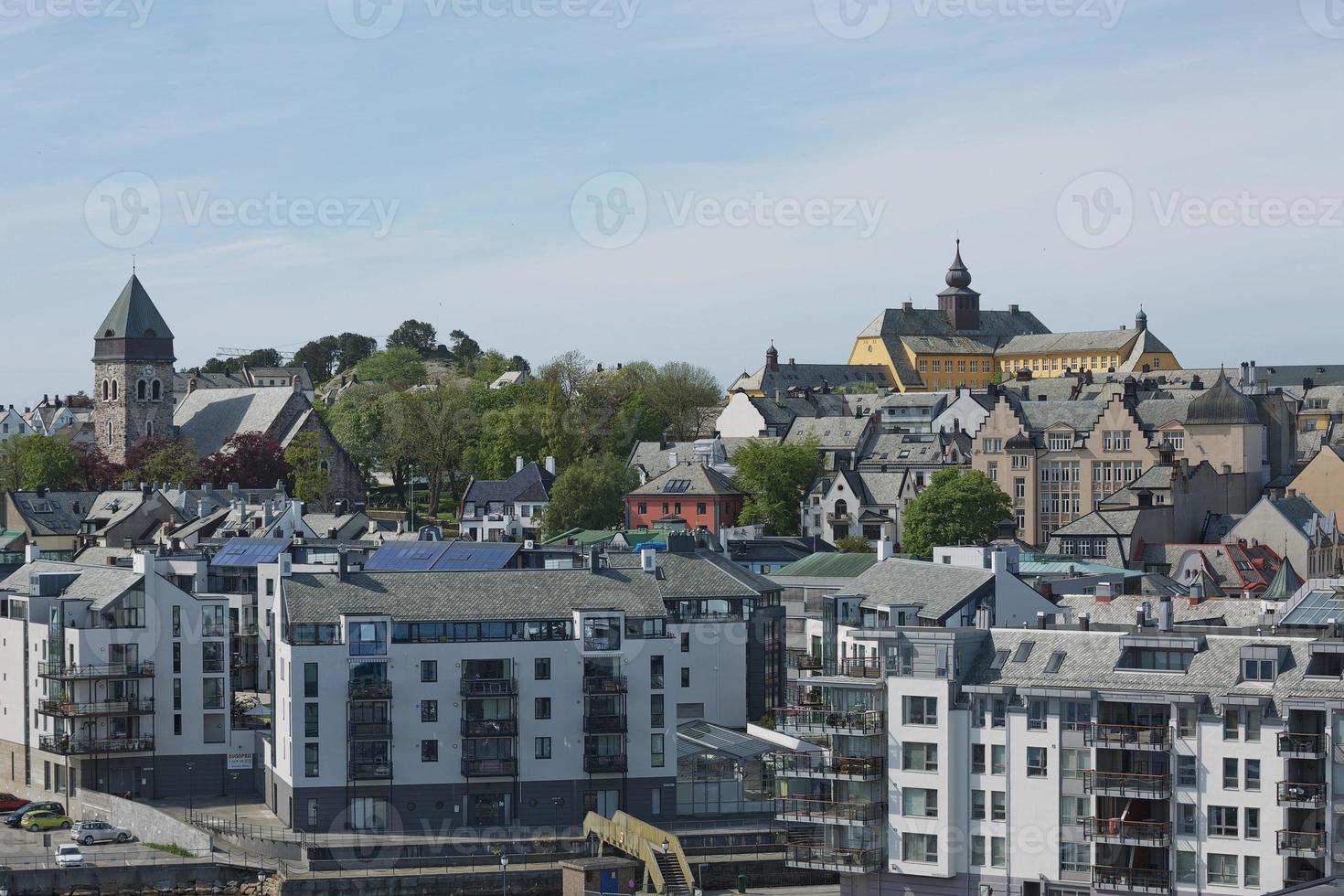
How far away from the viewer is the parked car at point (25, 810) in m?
63.2

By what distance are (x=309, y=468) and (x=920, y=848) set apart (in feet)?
306

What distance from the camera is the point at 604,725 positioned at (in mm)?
59500

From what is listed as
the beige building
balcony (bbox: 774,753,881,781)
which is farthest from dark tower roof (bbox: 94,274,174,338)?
balcony (bbox: 774,753,881,781)

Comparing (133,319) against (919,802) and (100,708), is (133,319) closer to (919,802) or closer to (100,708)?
(100,708)

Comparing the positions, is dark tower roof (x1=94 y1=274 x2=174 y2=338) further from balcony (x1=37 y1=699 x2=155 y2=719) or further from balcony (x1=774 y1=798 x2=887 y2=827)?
balcony (x1=774 y1=798 x2=887 y2=827)

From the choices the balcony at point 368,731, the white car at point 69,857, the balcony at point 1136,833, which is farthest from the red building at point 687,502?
the balcony at point 1136,833

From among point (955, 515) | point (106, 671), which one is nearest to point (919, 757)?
point (106, 671)

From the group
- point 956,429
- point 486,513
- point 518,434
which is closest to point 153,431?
point 518,434

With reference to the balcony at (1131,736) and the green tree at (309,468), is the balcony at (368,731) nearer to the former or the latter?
the balcony at (1131,736)

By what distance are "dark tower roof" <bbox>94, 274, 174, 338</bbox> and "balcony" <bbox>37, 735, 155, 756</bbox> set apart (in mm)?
89996

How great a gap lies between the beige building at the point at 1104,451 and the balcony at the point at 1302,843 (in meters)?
68.4

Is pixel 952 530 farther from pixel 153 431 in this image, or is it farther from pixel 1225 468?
pixel 153 431

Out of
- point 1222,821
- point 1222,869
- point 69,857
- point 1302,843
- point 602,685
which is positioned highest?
point 602,685

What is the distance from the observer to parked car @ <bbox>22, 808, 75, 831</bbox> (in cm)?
6281
